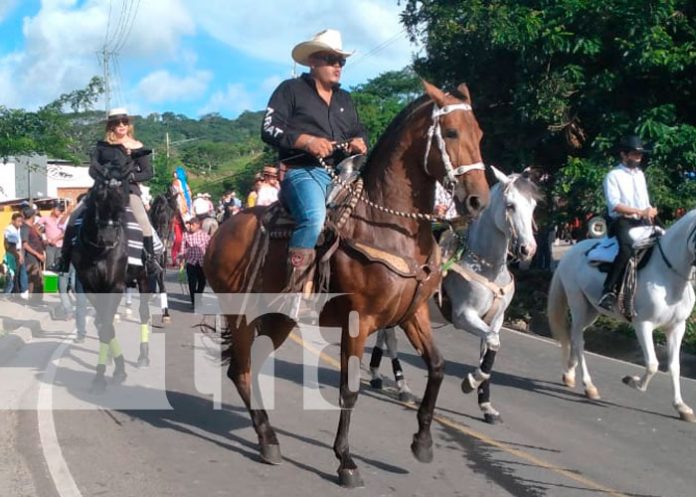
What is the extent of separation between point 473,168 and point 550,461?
2706mm

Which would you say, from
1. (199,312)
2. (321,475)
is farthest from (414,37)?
(321,475)

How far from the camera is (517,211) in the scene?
8.55m

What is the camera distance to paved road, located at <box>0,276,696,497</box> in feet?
20.8

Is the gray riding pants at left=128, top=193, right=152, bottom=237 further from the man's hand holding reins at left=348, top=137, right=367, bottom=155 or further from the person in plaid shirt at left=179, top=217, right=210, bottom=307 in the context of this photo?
the person in plaid shirt at left=179, top=217, right=210, bottom=307

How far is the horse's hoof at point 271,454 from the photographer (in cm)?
682

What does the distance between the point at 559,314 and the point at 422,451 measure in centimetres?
465

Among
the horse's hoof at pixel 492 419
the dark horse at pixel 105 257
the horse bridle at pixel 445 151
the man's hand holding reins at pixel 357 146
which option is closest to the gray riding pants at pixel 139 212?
the dark horse at pixel 105 257

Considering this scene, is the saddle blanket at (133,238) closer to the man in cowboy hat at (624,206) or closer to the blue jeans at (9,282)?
the man in cowboy hat at (624,206)

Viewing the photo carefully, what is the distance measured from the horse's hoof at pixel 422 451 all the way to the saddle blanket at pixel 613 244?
3.98 meters

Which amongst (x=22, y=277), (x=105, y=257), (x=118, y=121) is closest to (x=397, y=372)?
(x=105, y=257)

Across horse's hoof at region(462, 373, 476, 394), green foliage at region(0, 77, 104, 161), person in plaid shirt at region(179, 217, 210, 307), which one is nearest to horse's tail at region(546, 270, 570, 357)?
horse's hoof at region(462, 373, 476, 394)

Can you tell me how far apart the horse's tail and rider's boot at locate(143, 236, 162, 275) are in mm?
5078

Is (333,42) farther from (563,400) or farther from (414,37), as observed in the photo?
(414,37)

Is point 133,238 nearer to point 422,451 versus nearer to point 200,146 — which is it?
point 422,451
